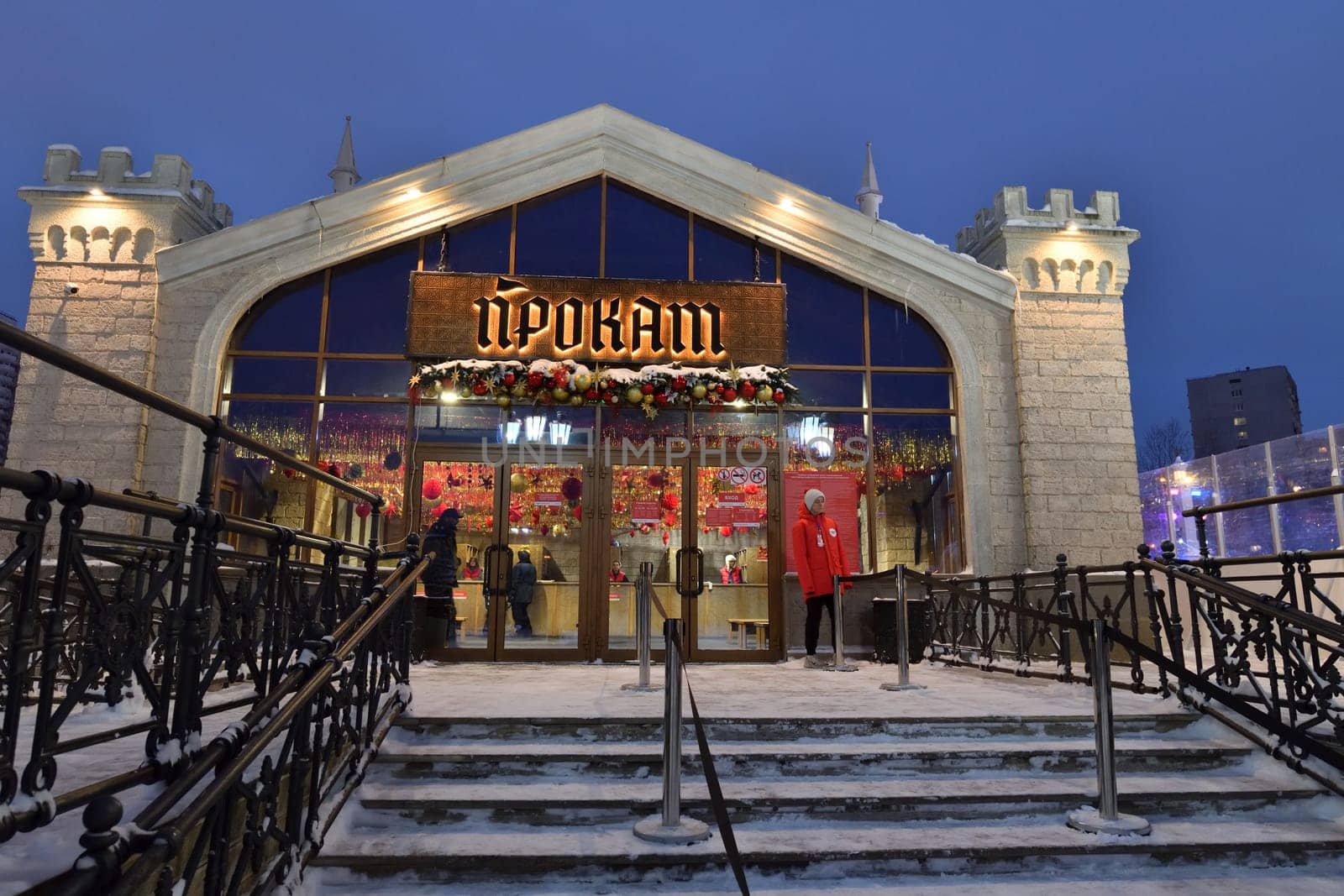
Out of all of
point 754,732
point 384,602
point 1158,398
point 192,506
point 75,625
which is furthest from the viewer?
point 1158,398

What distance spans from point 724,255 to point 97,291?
806cm

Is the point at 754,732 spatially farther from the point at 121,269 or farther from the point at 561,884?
the point at 121,269

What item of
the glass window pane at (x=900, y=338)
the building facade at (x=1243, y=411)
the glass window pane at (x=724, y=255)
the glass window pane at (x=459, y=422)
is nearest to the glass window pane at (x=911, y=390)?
the glass window pane at (x=900, y=338)

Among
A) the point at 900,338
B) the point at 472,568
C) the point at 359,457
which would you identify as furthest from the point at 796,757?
the point at 900,338

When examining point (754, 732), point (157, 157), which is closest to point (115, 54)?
point (157, 157)

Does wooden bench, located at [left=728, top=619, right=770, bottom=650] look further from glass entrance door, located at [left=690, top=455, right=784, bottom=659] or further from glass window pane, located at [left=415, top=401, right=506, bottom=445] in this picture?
glass window pane, located at [left=415, top=401, right=506, bottom=445]

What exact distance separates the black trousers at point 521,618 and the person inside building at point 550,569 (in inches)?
18.3

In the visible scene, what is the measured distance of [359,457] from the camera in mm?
11422

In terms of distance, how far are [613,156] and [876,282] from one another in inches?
159

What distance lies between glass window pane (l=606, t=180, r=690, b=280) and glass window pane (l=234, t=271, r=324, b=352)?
3.95 m

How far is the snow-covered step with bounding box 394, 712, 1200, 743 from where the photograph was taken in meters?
5.78

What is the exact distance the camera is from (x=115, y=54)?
151m

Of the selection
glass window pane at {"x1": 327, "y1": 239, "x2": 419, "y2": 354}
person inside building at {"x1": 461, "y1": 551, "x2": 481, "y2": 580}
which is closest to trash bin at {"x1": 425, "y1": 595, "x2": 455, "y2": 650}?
person inside building at {"x1": 461, "y1": 551, "x2": 481, "y2": 580}

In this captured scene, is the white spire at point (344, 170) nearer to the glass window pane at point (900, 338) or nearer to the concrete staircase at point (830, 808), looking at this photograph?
the glass window pane at point (900, 338)
